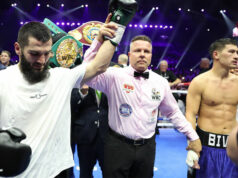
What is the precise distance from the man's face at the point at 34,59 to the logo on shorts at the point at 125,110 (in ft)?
2.68

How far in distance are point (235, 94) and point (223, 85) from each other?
146 millimetres

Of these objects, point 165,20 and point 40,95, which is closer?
point 40,95

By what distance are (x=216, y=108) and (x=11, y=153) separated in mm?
1915

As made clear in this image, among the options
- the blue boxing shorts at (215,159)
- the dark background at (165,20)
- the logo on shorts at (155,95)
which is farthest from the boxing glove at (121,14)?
the dark background at (165,20)

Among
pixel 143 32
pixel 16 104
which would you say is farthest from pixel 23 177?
pixel 143 32

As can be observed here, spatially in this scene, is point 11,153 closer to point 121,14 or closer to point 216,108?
point 121,14

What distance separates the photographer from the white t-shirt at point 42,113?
3.91 feet

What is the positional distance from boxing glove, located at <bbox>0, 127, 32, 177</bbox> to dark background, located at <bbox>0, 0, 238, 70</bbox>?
36.5ft

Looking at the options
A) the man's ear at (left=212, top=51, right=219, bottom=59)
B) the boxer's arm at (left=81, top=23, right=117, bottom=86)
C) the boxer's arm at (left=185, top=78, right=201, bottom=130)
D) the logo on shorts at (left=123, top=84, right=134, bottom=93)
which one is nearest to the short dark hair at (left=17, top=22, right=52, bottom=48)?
the boxer's arm at (left=81, top=23, right=117, bottom=86)

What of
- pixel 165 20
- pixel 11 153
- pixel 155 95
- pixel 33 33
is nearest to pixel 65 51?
pixel 33 33

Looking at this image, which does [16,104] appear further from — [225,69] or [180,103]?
[180,103]

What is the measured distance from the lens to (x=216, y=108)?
2229mm

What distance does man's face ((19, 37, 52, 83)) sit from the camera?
1226 mm

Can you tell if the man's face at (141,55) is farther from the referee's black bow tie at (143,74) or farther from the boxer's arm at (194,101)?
the boxer's arm at (194,101)
